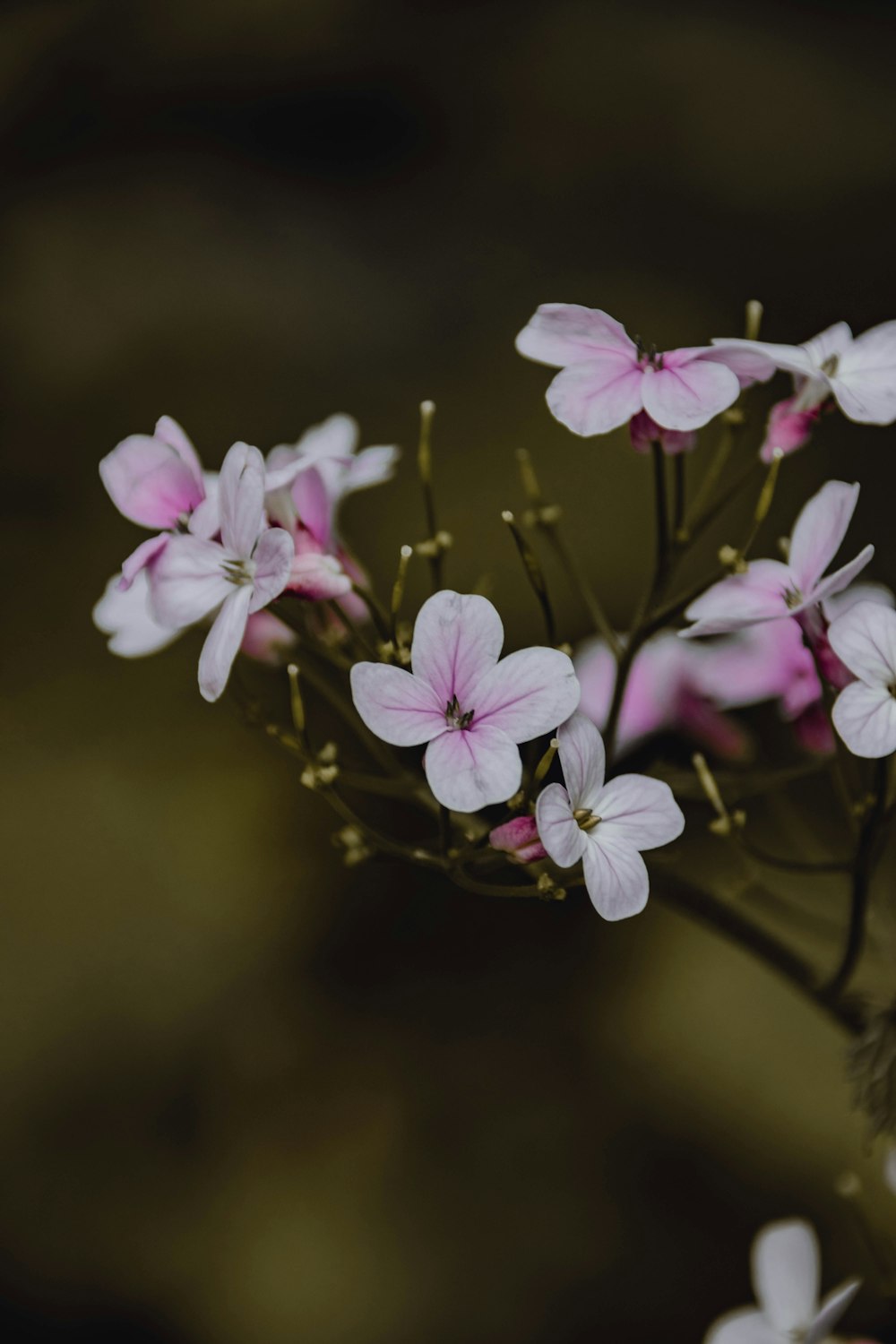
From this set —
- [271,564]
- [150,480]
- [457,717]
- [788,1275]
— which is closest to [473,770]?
[457,717]

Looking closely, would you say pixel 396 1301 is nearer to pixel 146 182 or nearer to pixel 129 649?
pixel 129 649

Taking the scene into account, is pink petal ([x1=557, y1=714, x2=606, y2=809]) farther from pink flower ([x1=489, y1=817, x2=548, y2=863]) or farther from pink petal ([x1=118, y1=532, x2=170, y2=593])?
pink petal ([x1=118, y1=532, x2=170, y2=593])

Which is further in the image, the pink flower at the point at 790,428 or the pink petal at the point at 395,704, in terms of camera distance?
the pink flower at the point at 790,428

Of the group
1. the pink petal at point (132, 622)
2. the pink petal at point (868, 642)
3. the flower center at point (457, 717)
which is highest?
the pink petal at point (868, 642)

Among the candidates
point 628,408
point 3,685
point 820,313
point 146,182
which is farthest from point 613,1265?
point 146,182

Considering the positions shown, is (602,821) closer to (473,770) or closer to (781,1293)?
(473,770)

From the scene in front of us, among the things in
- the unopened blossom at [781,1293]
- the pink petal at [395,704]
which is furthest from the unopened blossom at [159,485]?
the unopened blossom at [781,1293]

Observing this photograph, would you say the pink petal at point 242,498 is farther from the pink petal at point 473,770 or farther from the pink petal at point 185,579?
the pink petal at point 473,770
